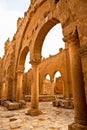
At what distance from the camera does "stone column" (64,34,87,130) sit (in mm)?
3621

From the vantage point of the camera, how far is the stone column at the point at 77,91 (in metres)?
3.62

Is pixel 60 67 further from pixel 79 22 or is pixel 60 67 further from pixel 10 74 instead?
pixel 79 22

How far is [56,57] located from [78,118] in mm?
14919

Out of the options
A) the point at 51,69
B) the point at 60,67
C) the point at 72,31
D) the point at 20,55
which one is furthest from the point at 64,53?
the point at 72,31

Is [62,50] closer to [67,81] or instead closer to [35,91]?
[67,81]

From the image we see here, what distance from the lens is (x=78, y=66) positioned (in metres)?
4.05

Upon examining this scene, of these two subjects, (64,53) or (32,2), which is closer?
(32,2)

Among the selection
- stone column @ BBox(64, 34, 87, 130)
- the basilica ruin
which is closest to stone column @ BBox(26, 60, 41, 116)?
the basilica ruin

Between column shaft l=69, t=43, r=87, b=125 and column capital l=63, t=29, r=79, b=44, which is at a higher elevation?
column capital l=63, t=29, r=79, b=44

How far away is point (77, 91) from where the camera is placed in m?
3.93

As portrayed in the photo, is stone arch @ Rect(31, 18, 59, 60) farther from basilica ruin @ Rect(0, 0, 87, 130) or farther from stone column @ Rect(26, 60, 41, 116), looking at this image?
stone column @ Rect(26, 60, 41, 116)

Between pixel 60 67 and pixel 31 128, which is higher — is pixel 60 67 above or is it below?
above

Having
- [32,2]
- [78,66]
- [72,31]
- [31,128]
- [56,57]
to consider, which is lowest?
[31,128]

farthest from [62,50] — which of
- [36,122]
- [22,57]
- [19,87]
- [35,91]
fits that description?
[36,122]
